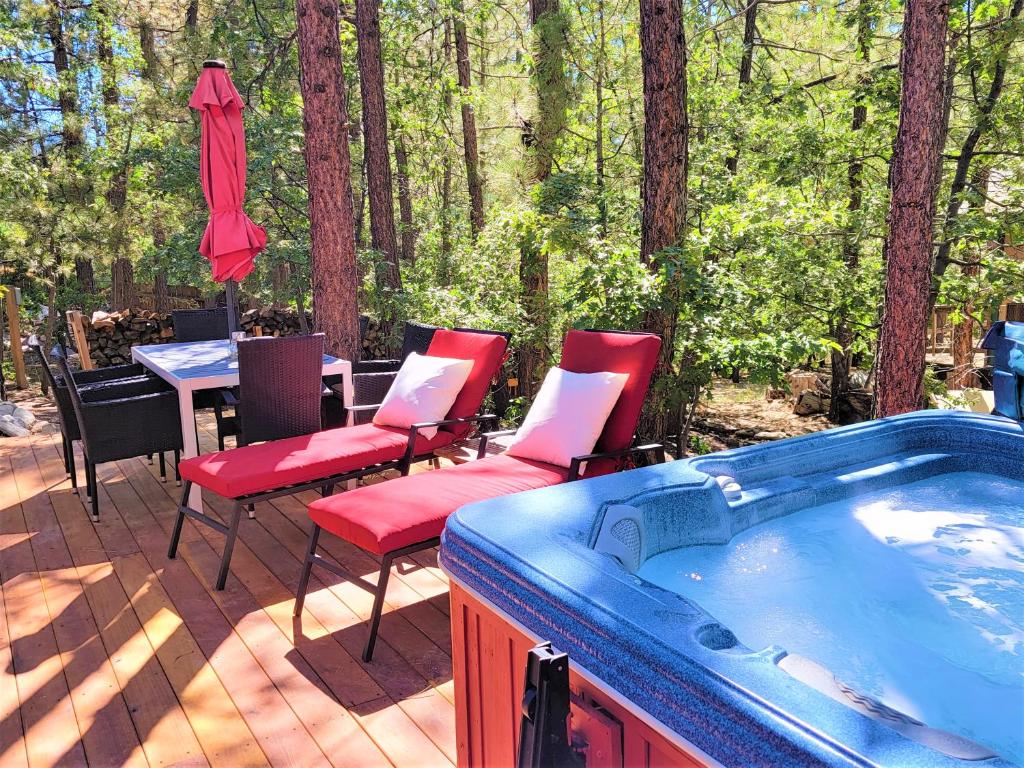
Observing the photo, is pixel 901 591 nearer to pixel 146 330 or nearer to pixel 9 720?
pixel 9 720

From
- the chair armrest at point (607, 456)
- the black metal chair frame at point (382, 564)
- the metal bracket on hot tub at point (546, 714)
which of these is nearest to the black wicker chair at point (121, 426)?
the black metal chair frame at point (382, 564)

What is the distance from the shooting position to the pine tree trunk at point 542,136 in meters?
6.73

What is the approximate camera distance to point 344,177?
5301 millimetres

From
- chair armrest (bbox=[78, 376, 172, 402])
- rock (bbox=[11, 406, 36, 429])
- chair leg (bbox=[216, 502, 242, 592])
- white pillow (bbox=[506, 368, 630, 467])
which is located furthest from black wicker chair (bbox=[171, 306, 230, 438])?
white pillow (bbox=[506, 368, 630, 467])

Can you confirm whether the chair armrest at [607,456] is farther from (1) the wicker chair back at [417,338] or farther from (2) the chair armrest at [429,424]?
(1) the wicker chair back at [417,338]

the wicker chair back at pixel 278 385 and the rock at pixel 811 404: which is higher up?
the wicker chair back at pixel 278 385

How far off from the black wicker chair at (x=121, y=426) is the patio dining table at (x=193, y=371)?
0.30 ft

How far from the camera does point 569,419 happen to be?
128 inches

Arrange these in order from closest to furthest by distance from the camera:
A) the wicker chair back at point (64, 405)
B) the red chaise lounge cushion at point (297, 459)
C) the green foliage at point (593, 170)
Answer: the red chaise lounge cushion at point (297, 459)
the wicker chair back at point (64, 405)
the green foliage at point (593, 170)

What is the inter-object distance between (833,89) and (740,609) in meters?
7.07

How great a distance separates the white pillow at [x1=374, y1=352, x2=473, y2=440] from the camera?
12.8ft

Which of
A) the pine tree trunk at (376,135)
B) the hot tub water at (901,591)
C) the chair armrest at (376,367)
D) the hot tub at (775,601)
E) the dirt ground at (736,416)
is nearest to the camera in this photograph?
the hot tub at (775,601)

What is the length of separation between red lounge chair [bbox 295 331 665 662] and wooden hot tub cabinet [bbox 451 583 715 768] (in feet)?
2.42

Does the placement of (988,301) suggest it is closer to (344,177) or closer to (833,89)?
(833,89)
